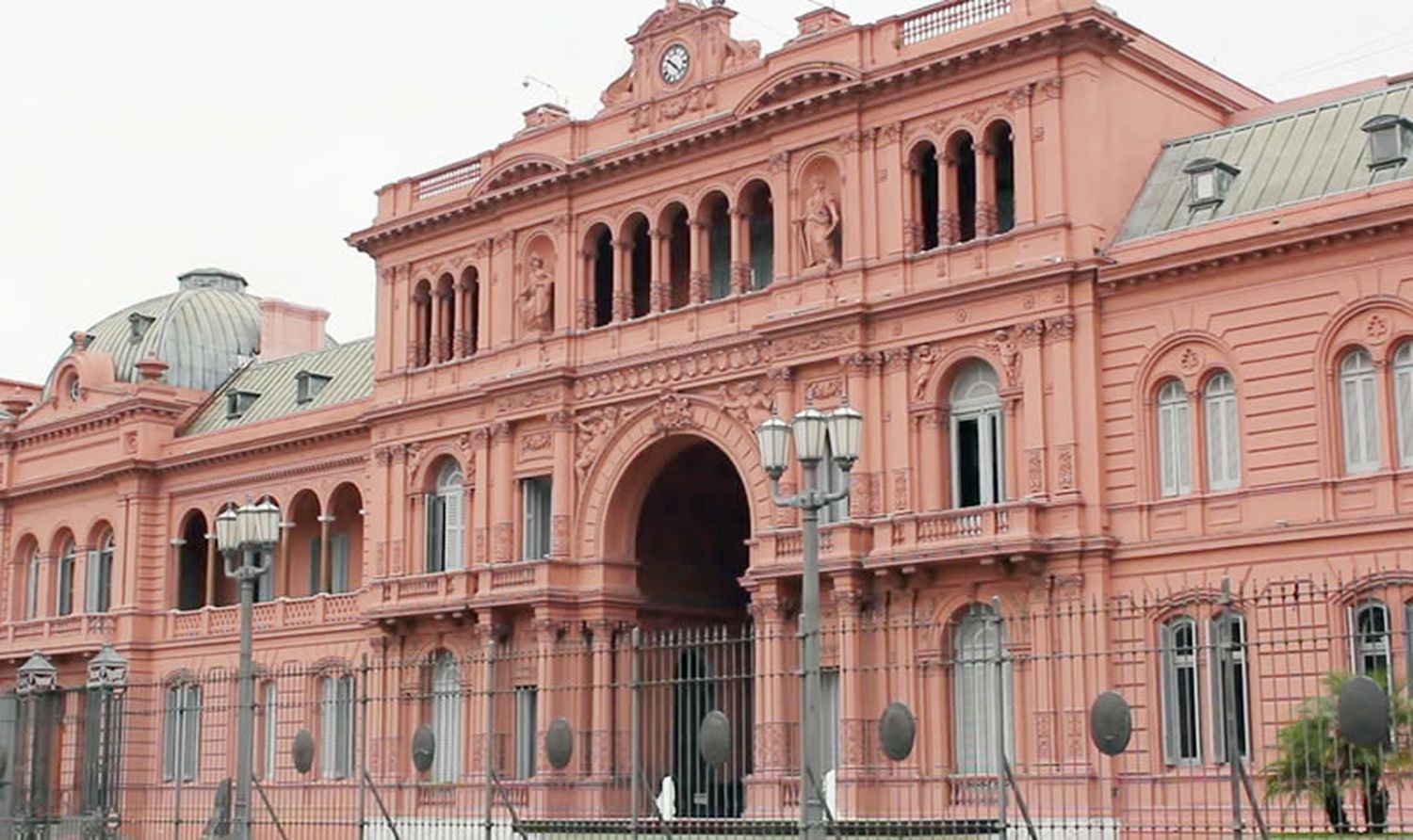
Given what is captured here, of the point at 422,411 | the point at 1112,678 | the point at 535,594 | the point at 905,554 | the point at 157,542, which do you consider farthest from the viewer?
the point at 157,542

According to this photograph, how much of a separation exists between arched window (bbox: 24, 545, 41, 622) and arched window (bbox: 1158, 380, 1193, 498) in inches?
1485

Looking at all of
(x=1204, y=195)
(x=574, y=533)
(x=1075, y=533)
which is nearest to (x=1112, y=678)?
(x=1075, y=533)

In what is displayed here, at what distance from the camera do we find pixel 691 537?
1860 inches

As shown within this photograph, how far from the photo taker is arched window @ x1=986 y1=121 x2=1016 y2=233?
37.8 metres

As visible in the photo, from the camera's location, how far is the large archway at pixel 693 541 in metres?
45.5

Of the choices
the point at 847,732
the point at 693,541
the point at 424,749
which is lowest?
the point at 424,749

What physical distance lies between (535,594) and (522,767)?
12.5 ft

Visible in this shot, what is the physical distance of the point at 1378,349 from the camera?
108 feet

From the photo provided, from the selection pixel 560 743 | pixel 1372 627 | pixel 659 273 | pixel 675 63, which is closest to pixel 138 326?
pixel 659 273

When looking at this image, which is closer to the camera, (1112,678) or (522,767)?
(1112,678)

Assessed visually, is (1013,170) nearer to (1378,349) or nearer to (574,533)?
(1378,349)

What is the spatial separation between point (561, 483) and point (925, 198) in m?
10.2

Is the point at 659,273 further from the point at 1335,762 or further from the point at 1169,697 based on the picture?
the point at 1335,762

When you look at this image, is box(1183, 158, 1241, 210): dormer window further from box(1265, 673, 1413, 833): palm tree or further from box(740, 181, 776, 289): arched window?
box(1265, 673, 1413, 833): palm tree
